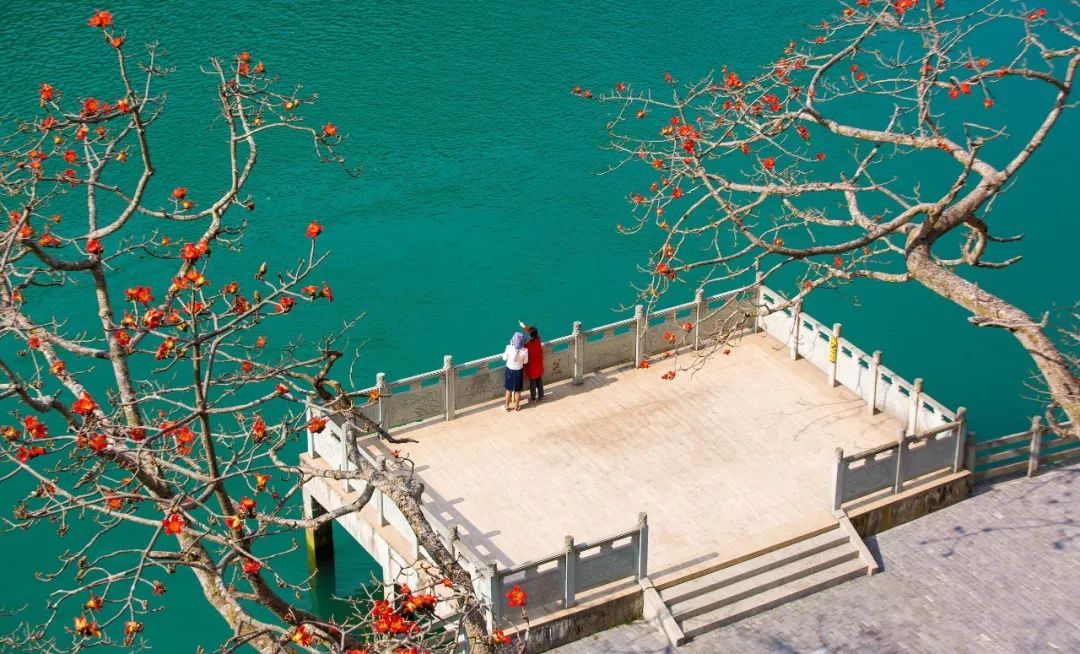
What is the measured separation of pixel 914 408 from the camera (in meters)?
27.3

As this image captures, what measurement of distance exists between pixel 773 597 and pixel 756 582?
1.23ft

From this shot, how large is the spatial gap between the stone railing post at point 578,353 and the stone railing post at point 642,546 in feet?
17.8

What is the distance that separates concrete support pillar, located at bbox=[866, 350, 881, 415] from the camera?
27797 millimetres

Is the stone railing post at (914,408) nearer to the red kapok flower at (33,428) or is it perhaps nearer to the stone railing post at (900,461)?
the stone railing post at (900,461)

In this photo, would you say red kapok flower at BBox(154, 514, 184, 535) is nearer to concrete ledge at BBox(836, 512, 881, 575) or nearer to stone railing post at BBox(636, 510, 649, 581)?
stone railing post at BBox(636, 510, 649, 581)

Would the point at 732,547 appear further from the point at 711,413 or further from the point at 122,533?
the point at 122,533

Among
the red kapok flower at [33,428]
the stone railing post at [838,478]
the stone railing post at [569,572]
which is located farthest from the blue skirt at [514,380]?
the red kapok flower at [33,428]

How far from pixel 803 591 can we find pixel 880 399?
17.4ft

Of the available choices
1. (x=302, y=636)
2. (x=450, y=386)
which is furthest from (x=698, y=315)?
(x=302, y=636)

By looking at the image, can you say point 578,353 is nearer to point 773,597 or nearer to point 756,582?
point 756,582

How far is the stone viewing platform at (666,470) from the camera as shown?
23.8m

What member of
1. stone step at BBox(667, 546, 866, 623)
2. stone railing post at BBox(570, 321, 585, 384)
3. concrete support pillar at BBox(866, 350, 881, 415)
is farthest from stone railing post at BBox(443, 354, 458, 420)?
concrete support pillar at BBox(866, 350, 881, 415)

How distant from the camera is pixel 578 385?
2922 cm

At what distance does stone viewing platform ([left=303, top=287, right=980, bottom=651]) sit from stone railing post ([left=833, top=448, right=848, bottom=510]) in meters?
0.03
